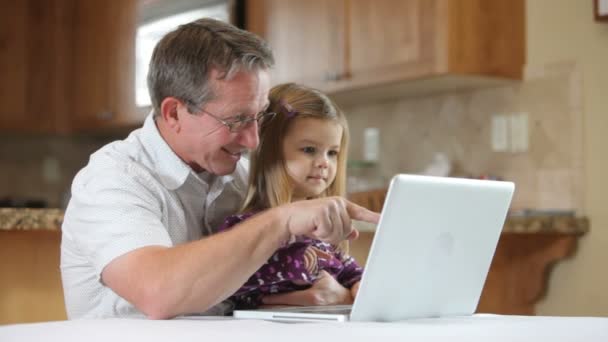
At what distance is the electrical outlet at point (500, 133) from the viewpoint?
10.5ft

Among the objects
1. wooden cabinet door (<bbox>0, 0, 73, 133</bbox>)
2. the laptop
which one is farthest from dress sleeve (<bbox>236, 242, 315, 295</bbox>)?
wooden cabinet door (<bbox>0, 0, 73, 133</bbox>)

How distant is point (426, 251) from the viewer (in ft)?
4.26

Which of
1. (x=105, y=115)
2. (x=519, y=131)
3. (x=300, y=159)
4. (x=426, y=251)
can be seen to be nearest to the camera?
(x=426, y=251)

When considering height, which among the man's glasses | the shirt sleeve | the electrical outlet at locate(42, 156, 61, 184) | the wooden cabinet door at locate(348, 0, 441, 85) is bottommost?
the electrical outlet at locate(42, 156, 61, 184)

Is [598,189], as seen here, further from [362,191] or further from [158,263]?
[158,263]

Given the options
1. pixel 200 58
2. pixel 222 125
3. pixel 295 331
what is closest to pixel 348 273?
pixel 222 125

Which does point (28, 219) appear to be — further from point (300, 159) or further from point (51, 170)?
point (51, 170)

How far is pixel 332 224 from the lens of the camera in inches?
52.2

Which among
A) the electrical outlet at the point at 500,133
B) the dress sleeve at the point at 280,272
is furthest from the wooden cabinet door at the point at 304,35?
the dress sleeve at the point at 280,272

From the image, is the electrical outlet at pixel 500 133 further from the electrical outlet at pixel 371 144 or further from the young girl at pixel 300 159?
the young girl at pixel 300 159

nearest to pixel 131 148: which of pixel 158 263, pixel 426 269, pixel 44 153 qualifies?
pixel 158 263

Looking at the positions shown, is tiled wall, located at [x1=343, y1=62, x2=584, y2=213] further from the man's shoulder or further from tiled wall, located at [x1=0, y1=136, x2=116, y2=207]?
tiled wall, located at [x1=0, y1=136, x2=116, y2=207]

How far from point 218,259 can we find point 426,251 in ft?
0.99

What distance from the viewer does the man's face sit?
65.8 inches
